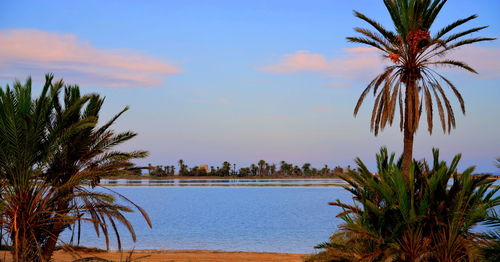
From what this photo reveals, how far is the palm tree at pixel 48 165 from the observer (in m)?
14.8

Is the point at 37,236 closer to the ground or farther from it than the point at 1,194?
closer to the ground

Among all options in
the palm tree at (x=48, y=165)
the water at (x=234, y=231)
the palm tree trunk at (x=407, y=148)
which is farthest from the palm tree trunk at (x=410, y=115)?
the water at (x=234, y=231)

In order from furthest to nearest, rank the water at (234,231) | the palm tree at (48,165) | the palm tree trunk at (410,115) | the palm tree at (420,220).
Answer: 1. the water at (234,231)
2. the palm tree trunk at (410,115)
3. the palm tree at (48,165)
4. the palm tree at (420,220)

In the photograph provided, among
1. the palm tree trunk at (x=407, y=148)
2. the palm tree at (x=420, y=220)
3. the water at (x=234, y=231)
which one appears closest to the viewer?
the palm tree at (x=420, y=220)

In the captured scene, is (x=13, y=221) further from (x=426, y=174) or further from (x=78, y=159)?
(x=426, y=174)

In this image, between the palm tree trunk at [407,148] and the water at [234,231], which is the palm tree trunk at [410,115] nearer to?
the palm tree trunk at [407,148]

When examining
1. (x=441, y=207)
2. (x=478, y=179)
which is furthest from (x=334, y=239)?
(x=478, y=179)

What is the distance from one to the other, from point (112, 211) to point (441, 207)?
9.22m

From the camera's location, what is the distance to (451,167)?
47.4 ft

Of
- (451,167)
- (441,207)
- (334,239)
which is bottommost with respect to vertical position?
(334,239)

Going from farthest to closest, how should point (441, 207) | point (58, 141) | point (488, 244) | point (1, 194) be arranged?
1. point (58, 141)
2. point (1, 194)
3. point (441, 207)
4. point (488, 244)

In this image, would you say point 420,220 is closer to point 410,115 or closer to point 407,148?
point 407,148

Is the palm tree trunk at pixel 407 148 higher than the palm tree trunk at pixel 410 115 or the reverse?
the reverse

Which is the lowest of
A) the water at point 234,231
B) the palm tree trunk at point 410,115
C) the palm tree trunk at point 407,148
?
the water at point 234,231
